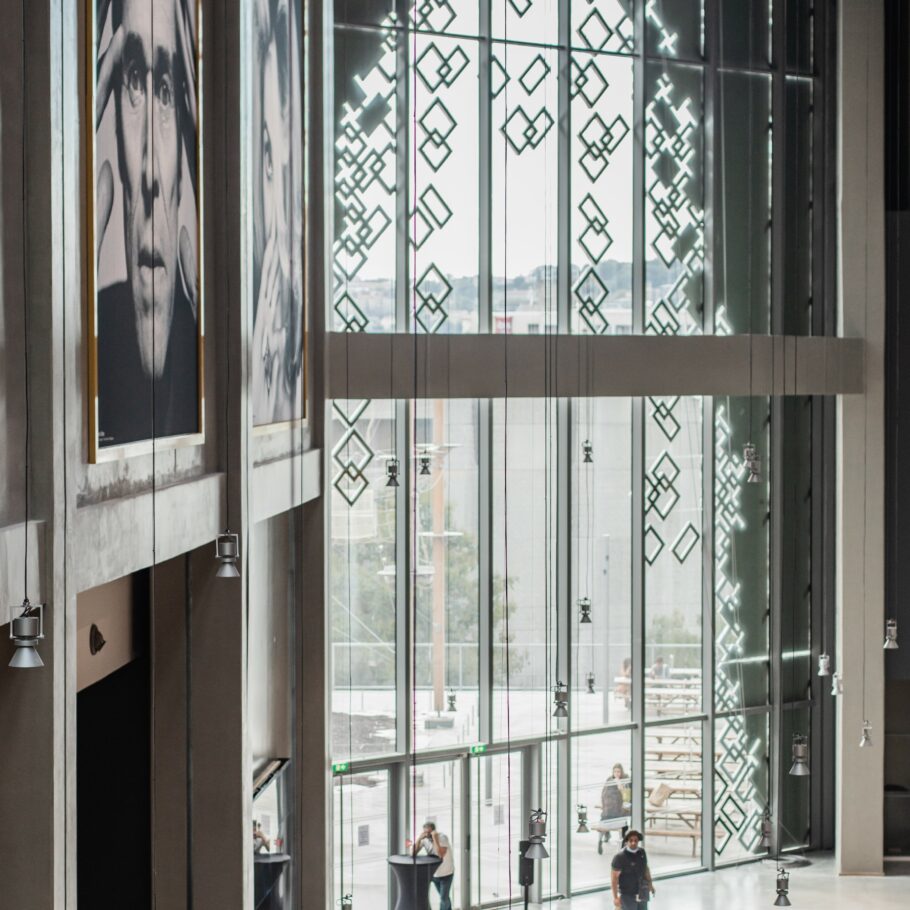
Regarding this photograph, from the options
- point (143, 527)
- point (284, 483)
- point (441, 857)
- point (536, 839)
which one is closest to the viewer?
point (143, 527)

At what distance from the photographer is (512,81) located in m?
11.7

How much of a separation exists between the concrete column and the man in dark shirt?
2.57 m

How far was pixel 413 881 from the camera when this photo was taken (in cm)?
1077

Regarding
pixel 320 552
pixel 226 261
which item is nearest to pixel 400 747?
pixel 320 552

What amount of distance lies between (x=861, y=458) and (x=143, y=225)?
8.93 meters

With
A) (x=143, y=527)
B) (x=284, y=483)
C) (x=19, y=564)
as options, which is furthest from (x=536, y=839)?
(x=19, y=564)

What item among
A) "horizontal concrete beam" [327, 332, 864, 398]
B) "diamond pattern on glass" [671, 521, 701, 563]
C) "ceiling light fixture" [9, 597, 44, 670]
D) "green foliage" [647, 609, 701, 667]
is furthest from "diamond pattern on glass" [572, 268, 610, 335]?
"ceiling light fixture" [9, 597, 44, 670]

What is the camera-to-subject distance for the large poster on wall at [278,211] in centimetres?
761

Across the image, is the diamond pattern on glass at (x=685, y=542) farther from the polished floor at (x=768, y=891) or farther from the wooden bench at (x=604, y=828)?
the polished floor at (x=768, y=891)

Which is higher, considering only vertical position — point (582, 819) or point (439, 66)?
point (439, 66)

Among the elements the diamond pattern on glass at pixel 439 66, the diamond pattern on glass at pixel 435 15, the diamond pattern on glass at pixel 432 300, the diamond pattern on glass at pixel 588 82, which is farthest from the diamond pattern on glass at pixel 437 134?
the diamond pattern on glass at pixel 588 82

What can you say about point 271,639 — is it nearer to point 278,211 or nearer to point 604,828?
point 278,211

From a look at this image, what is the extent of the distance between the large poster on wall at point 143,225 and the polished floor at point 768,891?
7.85m

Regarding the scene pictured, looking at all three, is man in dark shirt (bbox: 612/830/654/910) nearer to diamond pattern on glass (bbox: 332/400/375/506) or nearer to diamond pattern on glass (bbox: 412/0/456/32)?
diamond pattern on glass (bbox: 332/400/375/506)
